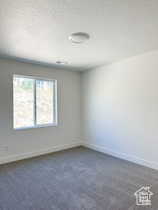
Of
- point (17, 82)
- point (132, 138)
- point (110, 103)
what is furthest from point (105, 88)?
point (17, 82)

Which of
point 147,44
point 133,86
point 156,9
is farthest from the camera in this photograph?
A: point 133,86

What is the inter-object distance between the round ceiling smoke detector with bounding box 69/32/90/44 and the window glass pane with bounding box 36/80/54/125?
2020 mm

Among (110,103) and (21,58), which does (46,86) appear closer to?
(21,58)

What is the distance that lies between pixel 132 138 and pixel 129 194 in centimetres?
143

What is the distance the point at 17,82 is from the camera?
3715mm

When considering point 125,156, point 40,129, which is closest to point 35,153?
point 40,129

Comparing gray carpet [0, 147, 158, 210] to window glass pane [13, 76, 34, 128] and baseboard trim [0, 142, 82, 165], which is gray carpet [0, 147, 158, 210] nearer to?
baseboard trim [0, 142, 82, 165]

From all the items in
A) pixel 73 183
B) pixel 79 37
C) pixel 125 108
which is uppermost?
pixel 79 37

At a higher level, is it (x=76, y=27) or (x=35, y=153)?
(x=76, y=27)

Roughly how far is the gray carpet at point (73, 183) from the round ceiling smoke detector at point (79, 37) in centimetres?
244

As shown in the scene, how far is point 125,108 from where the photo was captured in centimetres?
355

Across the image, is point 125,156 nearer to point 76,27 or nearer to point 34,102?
point 34,102

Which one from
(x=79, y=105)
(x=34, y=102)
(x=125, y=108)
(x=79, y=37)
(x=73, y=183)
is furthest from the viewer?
(x=79, y=105)

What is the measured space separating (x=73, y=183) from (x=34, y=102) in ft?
7.67
